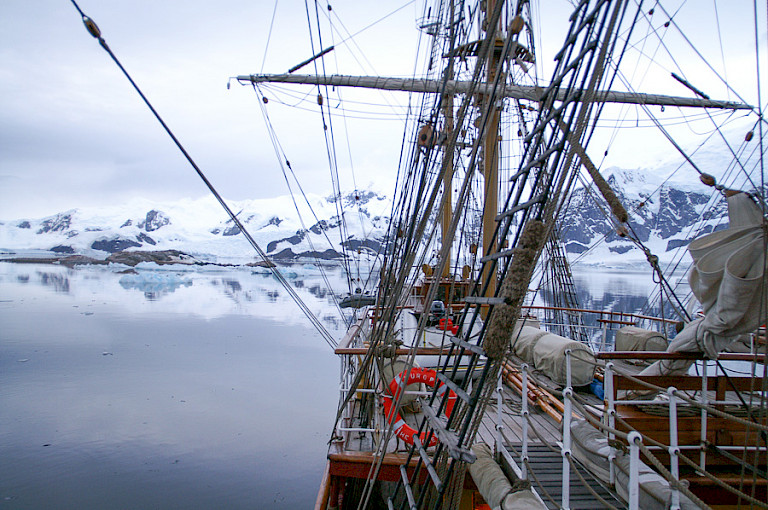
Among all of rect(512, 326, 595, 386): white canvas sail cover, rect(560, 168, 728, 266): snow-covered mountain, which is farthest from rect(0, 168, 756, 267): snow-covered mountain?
rect(512, 326, 595, 386): white canvas sail cover

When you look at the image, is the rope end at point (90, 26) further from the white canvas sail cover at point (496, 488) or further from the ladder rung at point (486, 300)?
the white canvas sail cover at point (496, 488)

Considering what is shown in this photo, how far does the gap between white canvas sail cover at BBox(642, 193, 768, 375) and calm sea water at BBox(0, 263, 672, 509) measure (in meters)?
7.27

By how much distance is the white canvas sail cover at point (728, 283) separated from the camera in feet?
10.9

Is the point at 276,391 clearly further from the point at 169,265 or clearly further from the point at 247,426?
the point at 169,265

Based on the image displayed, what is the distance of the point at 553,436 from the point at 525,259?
338 cm

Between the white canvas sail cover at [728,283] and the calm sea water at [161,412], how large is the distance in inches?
286

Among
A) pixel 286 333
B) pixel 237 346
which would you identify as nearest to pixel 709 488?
pixel 237 346

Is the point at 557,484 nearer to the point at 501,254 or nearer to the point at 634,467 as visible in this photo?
the point at 634,467

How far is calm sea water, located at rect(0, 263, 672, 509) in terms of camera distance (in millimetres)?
8820

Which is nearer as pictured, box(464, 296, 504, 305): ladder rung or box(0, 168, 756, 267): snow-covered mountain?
box(464, 296, 504, 305): ladder rung

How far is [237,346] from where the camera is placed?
71.3 ft

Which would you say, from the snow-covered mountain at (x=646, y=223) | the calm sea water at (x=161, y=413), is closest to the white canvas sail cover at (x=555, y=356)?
the calm sea water at (x=161, y=413)

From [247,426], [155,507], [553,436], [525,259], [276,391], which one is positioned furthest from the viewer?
[276,391]

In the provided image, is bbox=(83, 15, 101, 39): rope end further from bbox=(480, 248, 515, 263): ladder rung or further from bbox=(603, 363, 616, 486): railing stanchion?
bbox=(603, 363, 616, 486): railing stanchion
